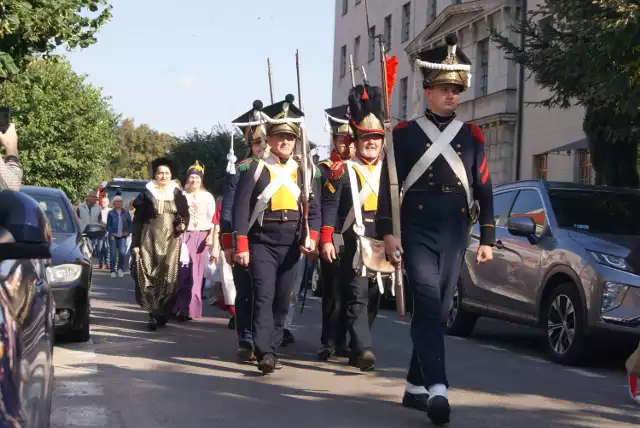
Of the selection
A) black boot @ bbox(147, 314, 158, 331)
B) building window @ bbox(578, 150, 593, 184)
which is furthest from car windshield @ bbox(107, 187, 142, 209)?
black boot @ bbox(147, 314, 158, 331)

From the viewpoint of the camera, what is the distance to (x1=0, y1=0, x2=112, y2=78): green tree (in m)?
17.3

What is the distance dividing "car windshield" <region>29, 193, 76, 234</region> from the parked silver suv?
414 centimetres

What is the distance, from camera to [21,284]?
11.8 ft

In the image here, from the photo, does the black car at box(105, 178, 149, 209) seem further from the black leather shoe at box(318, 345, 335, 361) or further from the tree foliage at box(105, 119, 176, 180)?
the tree foliage at box(105, 119, 176, 180)

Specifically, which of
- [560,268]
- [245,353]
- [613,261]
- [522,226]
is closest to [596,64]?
[522,226]

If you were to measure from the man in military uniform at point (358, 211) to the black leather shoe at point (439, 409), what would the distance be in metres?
2.27

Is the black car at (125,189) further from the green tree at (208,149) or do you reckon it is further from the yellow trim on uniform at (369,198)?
the green tree at (208,149)

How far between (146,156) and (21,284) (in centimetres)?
10749

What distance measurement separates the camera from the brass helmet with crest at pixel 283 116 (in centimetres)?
953

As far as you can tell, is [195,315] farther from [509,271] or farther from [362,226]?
[362,226]

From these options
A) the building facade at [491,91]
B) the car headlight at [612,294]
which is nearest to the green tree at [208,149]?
the building facade at [491,91]

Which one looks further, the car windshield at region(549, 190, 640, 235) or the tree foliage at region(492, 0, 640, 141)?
the tree foliage at region(492, 0, 640, 141)

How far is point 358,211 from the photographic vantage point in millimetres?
9727

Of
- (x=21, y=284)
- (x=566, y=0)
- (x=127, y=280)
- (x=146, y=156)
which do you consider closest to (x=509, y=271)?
(x=566, y=0)
